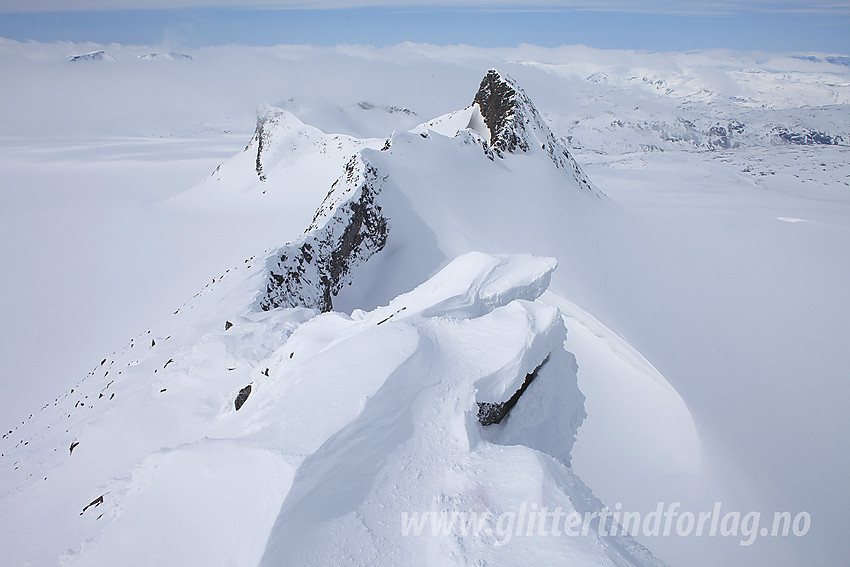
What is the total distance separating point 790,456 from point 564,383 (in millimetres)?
6476

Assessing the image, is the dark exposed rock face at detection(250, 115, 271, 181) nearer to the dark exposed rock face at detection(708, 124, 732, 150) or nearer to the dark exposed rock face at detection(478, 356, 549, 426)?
the dark exposed rock face at detection(478, 356, 549, 426)

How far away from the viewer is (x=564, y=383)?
710cm

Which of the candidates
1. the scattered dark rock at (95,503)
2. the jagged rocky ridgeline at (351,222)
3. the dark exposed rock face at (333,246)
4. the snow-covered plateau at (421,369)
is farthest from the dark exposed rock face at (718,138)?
the scattered dark rock at (95,503)

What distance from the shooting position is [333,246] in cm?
1285

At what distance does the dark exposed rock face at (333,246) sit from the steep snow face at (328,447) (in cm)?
269

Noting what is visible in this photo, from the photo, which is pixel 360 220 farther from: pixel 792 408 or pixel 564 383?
pixel 792 408

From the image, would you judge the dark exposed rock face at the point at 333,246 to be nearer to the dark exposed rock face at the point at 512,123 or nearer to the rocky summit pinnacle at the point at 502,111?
the dark exposed rock face at the point at 512,123

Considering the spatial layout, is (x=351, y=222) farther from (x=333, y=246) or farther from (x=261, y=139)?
(x=261, y=139)

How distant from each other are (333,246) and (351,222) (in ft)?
4.64

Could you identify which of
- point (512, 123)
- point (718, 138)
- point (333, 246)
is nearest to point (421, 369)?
point (333, 246)

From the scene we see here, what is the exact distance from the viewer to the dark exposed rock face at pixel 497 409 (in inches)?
211

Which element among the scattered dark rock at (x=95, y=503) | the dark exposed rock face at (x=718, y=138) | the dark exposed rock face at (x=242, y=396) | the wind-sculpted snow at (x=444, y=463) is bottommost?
the scattered dark rock at (x=95, y=503)

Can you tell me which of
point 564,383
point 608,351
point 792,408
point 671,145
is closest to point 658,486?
point 564,383

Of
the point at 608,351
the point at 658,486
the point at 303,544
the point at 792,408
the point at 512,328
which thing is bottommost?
the point at 792,408
